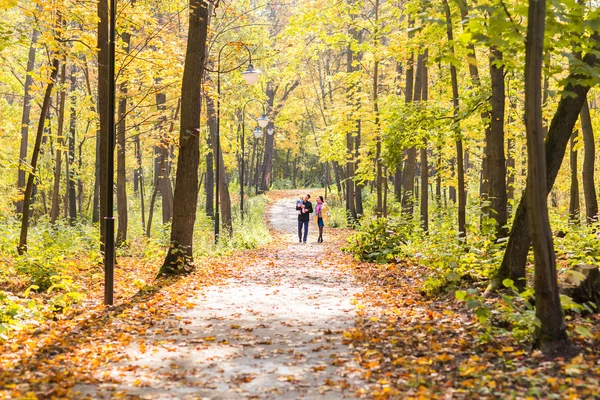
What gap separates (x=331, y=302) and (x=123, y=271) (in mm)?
5487

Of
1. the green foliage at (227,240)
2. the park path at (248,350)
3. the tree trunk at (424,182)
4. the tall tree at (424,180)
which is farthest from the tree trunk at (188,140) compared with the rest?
the tree trunk at (424,182)

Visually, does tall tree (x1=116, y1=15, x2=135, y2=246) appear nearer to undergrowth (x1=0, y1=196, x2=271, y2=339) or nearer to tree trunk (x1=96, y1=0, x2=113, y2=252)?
undergrowth (x1=0, y1=196, x2=271, y2=339)

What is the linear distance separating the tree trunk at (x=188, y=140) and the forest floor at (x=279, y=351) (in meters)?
1.60

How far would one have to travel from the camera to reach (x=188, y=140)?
12031mm

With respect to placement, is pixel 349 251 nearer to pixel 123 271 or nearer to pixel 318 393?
pixel 123 271

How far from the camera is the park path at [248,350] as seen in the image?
16.7ft

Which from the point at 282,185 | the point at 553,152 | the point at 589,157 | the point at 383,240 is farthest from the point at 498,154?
the point at 282,185

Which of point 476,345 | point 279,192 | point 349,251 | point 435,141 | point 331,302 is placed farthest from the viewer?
point 279,192

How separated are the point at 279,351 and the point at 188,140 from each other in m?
6.74

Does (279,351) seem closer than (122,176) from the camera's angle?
Yes

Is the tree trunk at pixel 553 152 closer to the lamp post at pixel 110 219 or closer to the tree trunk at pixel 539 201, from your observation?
the tree trunk at pixel 539 201

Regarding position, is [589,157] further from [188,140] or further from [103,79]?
[103,79]

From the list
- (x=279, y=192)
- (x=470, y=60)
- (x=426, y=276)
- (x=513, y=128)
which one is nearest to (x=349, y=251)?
(x=513, y=128)

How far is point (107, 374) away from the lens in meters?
5.46
